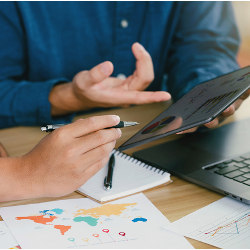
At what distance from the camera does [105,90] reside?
99 centimetres

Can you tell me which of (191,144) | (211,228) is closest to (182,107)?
(191,144)

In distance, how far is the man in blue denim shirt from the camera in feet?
3.46

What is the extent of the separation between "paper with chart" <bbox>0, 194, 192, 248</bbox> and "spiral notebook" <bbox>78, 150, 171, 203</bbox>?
13mm

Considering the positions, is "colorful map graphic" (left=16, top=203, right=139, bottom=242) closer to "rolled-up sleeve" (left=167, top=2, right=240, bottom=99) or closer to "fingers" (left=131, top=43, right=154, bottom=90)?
"fingers" (left=131, top=43, right=154, bottom=90)

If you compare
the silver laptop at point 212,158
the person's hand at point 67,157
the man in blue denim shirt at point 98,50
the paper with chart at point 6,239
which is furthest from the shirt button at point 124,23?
the paper with chart at point 6,239

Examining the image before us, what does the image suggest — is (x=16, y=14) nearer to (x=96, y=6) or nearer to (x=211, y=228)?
(x=96, y=6)

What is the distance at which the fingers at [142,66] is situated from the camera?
99 cm

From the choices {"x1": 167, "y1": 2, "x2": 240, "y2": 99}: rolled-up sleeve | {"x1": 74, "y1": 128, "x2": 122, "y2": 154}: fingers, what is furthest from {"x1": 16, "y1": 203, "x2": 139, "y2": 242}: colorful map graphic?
{"x1": 167, "y1": 2, "x2": 240, "y2": 99}: rolled-up sleeve

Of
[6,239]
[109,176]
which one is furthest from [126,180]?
[6,239]

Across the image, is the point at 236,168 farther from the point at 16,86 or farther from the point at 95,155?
the point at 16,86

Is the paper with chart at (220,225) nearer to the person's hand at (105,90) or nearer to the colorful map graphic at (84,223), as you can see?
the colorful map graphic at (84,223)

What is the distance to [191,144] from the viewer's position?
0.87 m

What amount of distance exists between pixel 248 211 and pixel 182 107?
0.76 feet

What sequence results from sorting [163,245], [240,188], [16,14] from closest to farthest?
1. [163,245]
2. [240,188]
3. [16,14]
